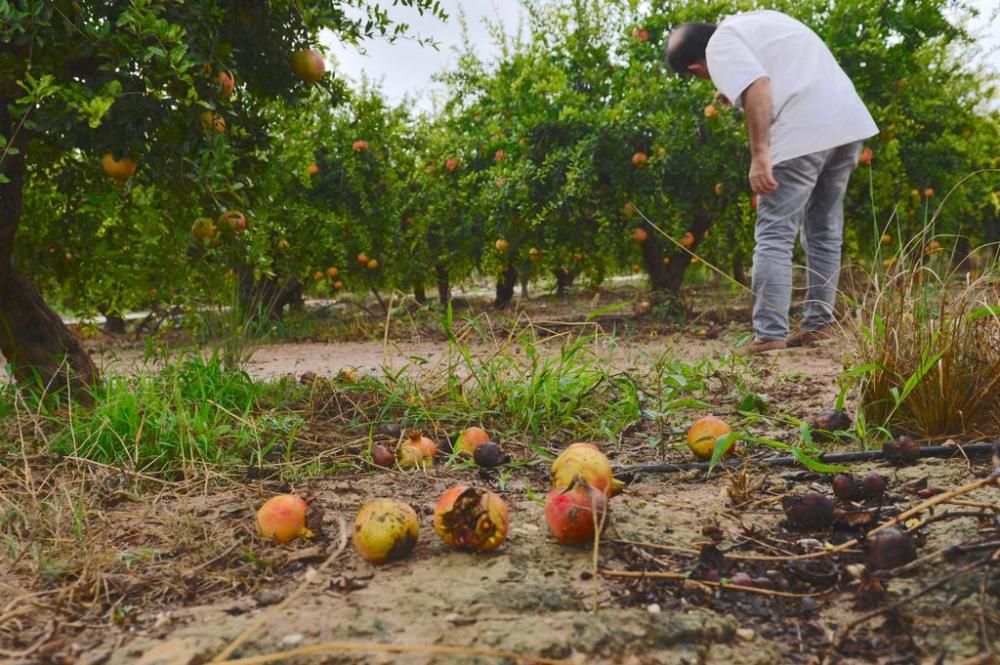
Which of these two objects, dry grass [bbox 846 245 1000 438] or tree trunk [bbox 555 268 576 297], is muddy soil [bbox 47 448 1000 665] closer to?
dry grass [bbox 846 245 1000 438]

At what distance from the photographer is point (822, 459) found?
2221 mm

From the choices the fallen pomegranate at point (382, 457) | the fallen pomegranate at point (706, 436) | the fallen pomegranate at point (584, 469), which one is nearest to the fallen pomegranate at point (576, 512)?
the fallen pomegranate at point (584, 469)

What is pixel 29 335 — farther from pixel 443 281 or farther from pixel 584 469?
pixel 443 281

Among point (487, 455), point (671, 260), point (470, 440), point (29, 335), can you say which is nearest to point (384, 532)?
point (487, 455)

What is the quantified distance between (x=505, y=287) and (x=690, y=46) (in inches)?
Answer: 207

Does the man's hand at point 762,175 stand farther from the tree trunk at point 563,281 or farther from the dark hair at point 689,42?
the tree trunk at point 563,281

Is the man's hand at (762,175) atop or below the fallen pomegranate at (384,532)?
atop

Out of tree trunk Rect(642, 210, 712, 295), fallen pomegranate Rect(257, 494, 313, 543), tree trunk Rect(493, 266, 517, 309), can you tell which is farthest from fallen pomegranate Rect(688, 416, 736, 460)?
tree trunk Rect(493, 266, 517, 309)

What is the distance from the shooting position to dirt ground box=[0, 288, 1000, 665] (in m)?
1.25

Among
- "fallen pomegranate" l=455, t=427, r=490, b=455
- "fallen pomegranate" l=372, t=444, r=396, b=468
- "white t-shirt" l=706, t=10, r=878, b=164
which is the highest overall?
"white t-shirt" l=706, t=10, r=878, b=164

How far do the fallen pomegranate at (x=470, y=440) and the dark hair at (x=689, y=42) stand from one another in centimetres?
291

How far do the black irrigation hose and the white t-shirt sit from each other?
2.42 meters

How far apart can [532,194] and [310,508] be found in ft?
16.8

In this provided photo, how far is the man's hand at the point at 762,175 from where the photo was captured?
4.18m
